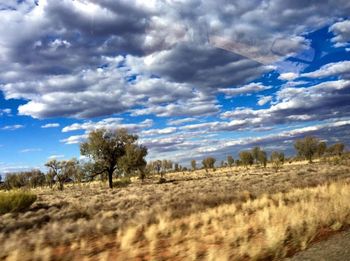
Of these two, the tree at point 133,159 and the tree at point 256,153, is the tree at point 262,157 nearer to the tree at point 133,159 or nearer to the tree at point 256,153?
the tree at point 256,153

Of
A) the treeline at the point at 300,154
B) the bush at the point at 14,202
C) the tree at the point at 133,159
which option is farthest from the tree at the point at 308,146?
the bush at the point at 14,202

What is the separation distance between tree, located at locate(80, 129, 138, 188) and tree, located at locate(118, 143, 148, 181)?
9.82ft

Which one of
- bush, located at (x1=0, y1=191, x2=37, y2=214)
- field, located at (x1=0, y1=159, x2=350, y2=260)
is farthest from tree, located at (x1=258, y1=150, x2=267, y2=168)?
field, located at (x1=0, y1=159, x2=350, y2=260)

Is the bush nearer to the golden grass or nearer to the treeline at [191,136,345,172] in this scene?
the golden grass

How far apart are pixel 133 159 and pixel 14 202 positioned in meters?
45.1

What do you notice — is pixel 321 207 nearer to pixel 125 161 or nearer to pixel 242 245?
pixel 242 245

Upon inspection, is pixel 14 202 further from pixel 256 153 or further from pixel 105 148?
pixel 256 153

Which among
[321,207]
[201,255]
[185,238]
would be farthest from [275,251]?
[321,207]

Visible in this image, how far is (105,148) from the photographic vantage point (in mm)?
63625

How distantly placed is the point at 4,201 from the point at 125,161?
43989 mm

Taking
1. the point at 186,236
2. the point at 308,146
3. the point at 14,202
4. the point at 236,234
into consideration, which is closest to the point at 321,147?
the point at 308,146

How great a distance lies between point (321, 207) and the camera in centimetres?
1631

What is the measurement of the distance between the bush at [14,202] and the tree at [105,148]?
106ft

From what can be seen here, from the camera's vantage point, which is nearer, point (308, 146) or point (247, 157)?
point (308, 146)
